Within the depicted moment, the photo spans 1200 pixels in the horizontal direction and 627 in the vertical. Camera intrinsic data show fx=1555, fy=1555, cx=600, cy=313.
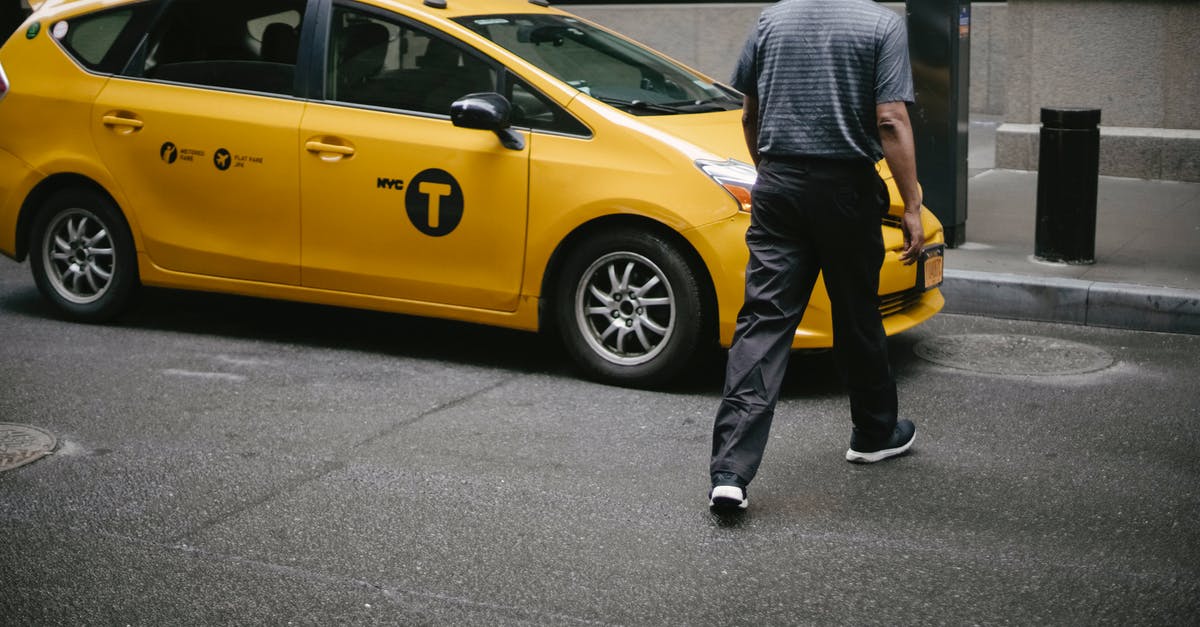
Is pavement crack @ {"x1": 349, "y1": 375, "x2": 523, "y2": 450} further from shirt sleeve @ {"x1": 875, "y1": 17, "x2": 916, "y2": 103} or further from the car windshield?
shirt sleeve @ {"x1": 875, "y1": 17, "x2": 916, "y2": 103}

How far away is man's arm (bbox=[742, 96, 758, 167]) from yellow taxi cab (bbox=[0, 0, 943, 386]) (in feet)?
2.97

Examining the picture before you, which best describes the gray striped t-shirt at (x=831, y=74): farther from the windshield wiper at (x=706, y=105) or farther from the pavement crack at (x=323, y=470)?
the windshield wiper at (x=706, y=105)

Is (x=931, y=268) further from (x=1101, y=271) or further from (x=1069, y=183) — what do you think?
(x=1069, y=183)

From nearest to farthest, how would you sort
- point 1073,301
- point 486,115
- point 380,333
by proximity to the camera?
point 486,115, point 380,333, point 1073,301

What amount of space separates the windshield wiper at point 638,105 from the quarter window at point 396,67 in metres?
0.49

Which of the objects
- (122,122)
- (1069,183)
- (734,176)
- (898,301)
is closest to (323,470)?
(734,176)

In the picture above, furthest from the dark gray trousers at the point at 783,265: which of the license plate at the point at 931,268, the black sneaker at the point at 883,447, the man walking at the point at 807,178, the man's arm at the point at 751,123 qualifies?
the license plate at the point at 931,268

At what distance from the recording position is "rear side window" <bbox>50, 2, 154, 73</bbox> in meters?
7.35

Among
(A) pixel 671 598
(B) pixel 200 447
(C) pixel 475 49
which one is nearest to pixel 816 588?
(A) pixel 671 598

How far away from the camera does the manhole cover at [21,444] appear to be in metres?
5.37

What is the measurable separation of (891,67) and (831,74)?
183mm

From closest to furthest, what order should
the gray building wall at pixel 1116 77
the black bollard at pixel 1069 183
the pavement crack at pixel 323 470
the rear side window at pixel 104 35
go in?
the pavement crack at pixel 323 470 → the rear side window at pixel 104 35 → the black bollard at pixel 1069 183 → the gray building wall at pixel 1116 77

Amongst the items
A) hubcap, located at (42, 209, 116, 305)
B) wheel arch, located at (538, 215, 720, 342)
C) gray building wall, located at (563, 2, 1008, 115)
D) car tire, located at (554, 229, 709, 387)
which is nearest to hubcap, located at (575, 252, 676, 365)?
car tire, located at (554, 229, 709, 387)

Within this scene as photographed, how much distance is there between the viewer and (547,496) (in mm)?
5016
